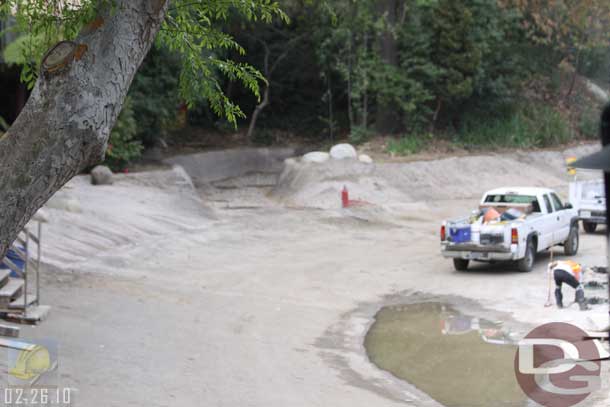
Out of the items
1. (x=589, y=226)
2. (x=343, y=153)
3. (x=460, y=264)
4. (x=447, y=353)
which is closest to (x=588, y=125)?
(x=343, y=153)

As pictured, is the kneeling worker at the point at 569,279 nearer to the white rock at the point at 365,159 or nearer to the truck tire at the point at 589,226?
the truck tire at the point at 589,226

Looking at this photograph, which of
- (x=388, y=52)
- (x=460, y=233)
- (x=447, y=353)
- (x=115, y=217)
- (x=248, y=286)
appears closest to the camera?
(x=447, y=353)

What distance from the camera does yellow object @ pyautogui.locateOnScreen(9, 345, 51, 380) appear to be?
9.29 metres

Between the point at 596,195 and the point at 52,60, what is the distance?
20.2 metres

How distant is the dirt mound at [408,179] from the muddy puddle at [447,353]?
13933 mm

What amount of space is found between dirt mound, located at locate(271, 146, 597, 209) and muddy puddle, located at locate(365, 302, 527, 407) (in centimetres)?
1393

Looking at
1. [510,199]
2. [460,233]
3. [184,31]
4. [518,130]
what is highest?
[184,31]

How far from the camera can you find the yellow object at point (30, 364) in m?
9.29

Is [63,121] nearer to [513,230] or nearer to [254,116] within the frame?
[513,230]

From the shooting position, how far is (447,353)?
42.9ft

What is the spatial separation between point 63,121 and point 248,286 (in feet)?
40.5

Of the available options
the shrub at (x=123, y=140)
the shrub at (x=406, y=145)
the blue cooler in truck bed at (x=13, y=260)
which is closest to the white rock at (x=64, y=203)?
the shrub at (x=123, y=140)

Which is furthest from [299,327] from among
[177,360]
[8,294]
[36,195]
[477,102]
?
[477,102]

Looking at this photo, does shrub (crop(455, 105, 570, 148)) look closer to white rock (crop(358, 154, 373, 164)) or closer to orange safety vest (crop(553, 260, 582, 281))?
white rock (crop(358, 154, 373, 164))
